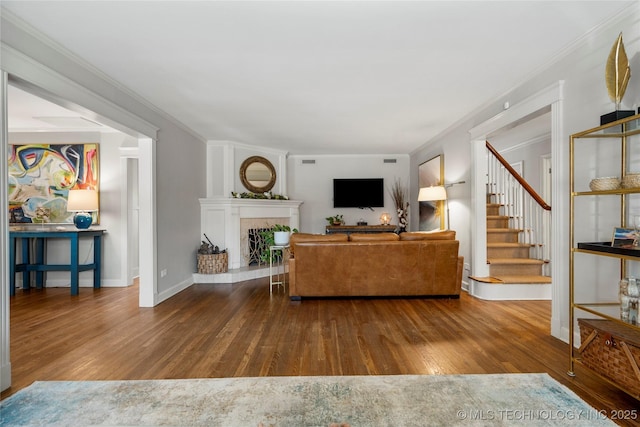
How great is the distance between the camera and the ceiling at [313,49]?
210 centimetres

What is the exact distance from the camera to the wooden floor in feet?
7.38

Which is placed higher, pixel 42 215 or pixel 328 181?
pixel 328 181

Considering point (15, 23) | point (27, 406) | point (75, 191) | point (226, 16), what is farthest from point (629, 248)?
point (75, 191)

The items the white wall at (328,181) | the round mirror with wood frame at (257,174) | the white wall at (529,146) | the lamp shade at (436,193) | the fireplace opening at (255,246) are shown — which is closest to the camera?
the lamp shade at (436,193)

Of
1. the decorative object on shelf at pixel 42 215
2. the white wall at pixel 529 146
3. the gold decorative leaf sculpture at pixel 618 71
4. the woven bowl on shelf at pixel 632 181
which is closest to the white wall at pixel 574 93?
the gold decorative leaf sculpture at pixel 618 71

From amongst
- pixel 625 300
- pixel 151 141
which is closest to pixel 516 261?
pixel 625 300

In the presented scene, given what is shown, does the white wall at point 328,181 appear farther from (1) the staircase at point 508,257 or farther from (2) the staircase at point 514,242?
(1) the staircase at point 508,257

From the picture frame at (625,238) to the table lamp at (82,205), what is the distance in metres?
6.11

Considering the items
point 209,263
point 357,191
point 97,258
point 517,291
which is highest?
point 357,191

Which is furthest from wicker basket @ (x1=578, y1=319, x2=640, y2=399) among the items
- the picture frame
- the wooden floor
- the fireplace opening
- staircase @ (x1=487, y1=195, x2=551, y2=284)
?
the fireplace opening

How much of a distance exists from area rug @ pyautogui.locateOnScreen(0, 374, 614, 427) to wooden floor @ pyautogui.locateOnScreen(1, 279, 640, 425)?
124 millimetres

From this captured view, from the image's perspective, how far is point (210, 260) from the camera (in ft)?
17.3

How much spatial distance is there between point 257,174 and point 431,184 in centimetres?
346

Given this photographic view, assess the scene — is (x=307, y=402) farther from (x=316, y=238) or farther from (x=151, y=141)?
(x=151, y=141)
